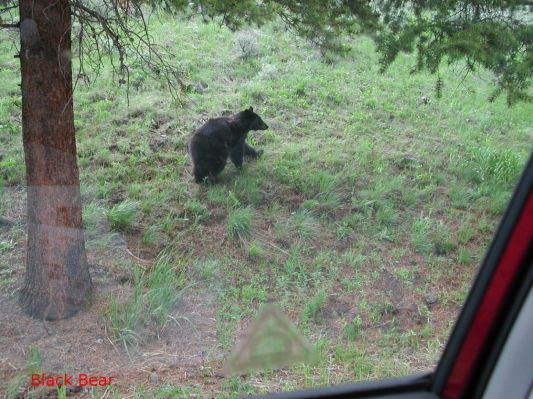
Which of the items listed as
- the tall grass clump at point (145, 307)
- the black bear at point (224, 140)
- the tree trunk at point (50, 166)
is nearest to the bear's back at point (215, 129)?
the black bear at point (224, 140)

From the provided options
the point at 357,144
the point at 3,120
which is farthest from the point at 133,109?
the point at 357,144

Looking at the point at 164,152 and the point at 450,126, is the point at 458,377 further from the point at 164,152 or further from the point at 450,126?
the point at 164,152

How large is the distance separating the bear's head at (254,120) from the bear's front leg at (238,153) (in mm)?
220

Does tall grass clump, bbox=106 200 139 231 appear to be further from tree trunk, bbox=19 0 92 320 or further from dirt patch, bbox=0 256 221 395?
dirt patch, bbox=0 256 221 395

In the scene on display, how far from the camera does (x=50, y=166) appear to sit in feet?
14.7

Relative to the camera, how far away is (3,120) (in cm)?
525

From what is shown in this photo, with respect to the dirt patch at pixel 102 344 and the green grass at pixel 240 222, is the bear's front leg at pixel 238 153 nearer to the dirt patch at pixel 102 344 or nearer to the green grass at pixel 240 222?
the green grass at pixel 240 222

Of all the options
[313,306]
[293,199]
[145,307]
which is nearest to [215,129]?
[293,199]

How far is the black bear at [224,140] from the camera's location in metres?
6.91

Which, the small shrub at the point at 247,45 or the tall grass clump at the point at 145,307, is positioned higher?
the small shrub at the point at 247,45

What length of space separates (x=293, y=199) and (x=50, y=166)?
2.38 m

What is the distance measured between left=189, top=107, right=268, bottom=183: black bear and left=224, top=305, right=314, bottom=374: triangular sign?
4.02 m

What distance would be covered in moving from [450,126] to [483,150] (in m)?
0.56

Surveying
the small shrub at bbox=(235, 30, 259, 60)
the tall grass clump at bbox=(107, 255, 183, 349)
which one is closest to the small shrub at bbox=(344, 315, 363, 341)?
the tall grass clump at bbox=(107, 255, 183, 349)
